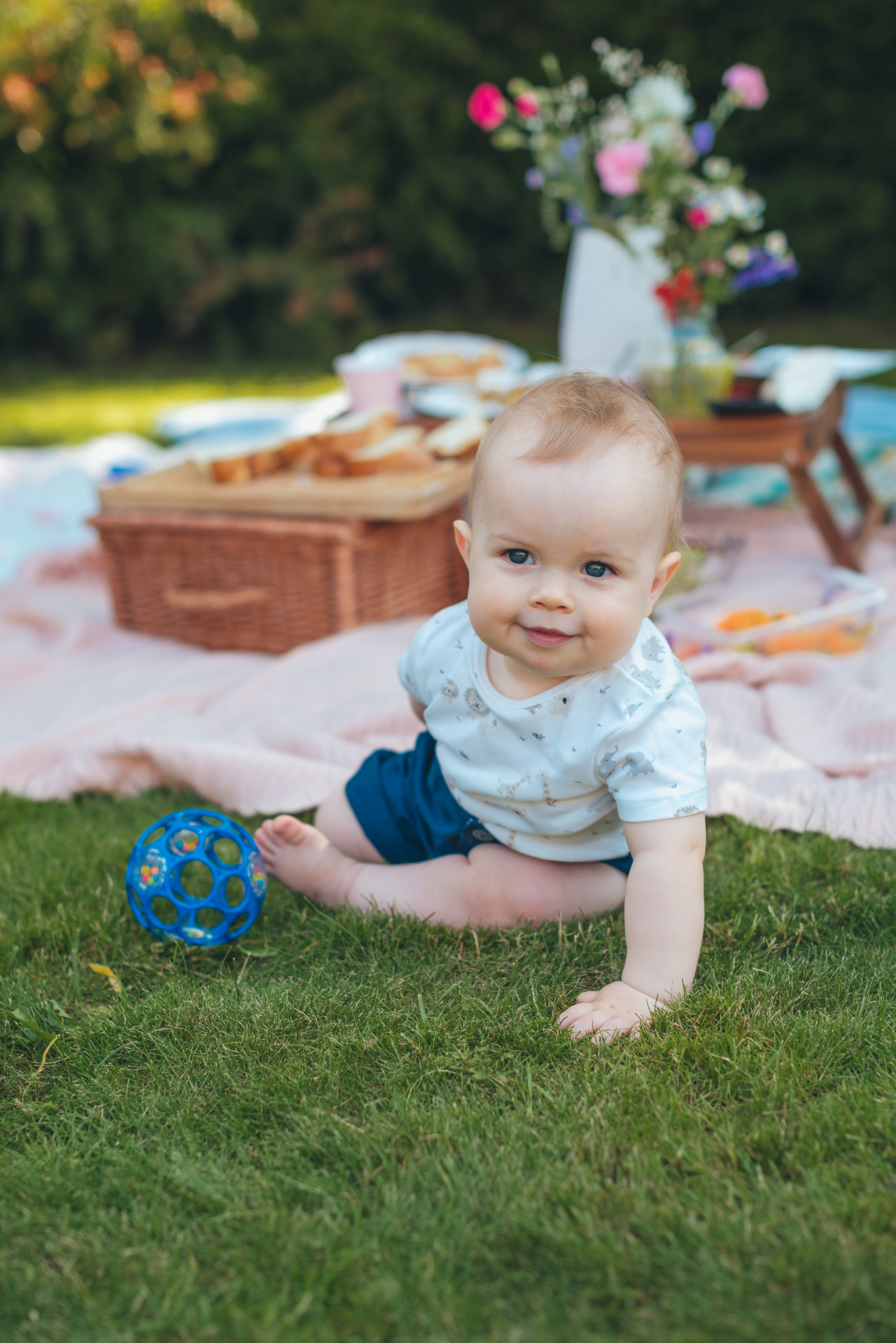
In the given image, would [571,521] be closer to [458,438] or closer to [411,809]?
[411,809]

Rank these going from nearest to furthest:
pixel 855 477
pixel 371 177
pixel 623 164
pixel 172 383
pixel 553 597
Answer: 1. pixel 553 597
2. pixel 623 164
3. pixel 855 477
4. pixel 172 383
5. pixel 371 177

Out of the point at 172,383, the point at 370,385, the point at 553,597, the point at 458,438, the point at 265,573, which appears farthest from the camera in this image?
the point at 172,383

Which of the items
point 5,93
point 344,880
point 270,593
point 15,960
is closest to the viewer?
point 15,960

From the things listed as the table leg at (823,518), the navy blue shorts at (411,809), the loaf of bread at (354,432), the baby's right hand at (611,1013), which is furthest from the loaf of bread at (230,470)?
the baby's right hand at (611,1013)

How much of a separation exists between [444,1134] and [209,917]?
0.65m

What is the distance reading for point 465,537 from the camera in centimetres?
149

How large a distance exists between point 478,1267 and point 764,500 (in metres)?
3.30

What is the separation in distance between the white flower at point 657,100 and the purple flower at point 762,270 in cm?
45

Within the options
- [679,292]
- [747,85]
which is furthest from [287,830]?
[747,85]

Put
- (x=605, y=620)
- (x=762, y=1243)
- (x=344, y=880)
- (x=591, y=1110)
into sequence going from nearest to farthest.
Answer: (x=762, y=1243), (x=591, y=1110), (x=605, y=620), (x=344, y=880)

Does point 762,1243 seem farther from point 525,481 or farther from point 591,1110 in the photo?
point 525,481

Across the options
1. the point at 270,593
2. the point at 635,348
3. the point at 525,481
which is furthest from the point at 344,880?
the point at 635,348

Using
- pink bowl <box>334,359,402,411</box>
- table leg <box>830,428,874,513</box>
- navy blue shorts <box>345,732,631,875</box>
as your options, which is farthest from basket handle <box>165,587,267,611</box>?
table leg <box>830,428,874,513</box>

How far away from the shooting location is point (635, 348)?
3.39 meters
